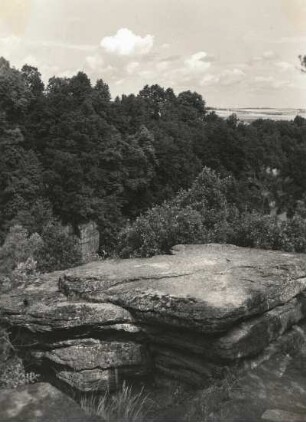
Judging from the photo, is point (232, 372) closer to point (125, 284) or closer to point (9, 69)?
point (125, 284)

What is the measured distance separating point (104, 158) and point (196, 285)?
1763 inches

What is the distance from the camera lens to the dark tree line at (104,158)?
48094 mm

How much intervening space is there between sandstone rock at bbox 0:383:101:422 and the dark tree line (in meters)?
34.6

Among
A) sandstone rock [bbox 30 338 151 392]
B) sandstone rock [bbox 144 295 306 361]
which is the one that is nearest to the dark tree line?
sandstone rock [bbox 144 295 306 361]

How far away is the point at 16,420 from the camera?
5117mm

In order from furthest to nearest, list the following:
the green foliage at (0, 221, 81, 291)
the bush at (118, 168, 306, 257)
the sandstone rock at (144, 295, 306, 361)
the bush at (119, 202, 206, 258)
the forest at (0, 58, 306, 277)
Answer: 1. the forest at (0, 58, 306, 277)
2. the green foliage at (0, 221, 81, 291)
3. the bush at (119, 202, 206, 258)
4. the bush at (118, 168, 306, 257)
5. the sandstone rock at (144, 295, 306, 361)

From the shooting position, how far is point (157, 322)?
29.5 feet

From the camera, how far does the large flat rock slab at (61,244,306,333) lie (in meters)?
8.59

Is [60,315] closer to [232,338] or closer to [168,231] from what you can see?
[232,338]

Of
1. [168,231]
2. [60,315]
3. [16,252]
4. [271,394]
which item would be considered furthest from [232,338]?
[16,252]

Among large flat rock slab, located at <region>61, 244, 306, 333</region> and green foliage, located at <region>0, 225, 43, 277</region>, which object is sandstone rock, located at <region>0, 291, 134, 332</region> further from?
green foliage, located at <region>0, 225, 43, 277</region>

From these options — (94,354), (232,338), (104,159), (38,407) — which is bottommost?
(94,354)

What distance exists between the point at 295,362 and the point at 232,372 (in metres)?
1.36

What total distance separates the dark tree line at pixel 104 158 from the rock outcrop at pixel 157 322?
98.5 ft
